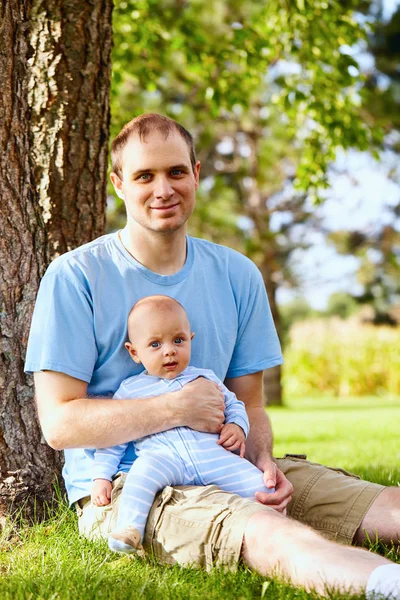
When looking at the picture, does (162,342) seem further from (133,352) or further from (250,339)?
(250,339)

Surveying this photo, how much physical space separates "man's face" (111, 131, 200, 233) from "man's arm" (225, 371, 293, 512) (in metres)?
0.69

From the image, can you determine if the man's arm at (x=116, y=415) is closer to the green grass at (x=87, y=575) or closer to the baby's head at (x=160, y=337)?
the baby's head at (x=160, y=337)

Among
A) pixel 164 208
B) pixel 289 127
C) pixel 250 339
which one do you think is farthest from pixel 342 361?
pixel 164 208

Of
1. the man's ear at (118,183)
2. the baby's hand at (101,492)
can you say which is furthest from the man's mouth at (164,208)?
the baby's hand at (101,492)

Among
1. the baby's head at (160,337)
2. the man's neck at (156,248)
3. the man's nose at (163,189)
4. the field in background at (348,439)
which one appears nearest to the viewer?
the baby's head at (160,337)

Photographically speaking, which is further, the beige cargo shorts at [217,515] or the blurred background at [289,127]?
the blurred background at [289,127]

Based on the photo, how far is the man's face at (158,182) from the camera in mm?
2863

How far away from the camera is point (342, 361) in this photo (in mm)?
18125

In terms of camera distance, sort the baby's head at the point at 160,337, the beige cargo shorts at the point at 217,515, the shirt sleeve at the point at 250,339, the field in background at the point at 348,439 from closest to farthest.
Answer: the beige cargo shorts at the point at 217,515
the baby's head at the point at 160,337
the shirt sleeve at the point at 250,339
the field in background at the point at 348,439

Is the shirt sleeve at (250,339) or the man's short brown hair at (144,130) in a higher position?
the man's short brown hair at (144,130)

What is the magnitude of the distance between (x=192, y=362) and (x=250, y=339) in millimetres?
295

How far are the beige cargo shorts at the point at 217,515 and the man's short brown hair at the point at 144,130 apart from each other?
1183 millimetres

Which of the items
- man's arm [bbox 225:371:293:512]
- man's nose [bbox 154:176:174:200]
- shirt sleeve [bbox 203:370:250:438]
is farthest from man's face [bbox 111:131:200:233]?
man's arm [bbox 225:371:293:512]

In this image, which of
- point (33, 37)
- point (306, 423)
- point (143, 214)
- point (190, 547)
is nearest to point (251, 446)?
point (190, 547)
